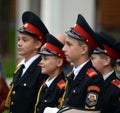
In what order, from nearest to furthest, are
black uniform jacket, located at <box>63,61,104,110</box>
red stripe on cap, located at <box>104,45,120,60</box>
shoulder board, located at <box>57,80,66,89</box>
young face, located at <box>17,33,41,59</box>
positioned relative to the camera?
1. black uniform jacket, located at <box>63,61,104,110</box>
2. shoulder board, located at <box>57,80,66,89</box>
3. red stripe on cap, located at <box>104,45,120,60</box>
4. young face, located at <box>17,33,41,59</box>

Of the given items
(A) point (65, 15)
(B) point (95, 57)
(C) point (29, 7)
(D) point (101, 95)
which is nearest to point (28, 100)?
(B) point (95, 57)

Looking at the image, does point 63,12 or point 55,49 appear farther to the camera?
point 63,12

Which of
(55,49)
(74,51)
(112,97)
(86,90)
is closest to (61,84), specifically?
(55,49)

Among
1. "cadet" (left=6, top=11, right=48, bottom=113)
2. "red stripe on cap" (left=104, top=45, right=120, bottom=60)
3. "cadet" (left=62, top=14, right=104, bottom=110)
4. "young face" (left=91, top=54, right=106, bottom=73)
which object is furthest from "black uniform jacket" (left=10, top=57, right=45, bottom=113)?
"cadet" (left=62, top=14, right=104, bottom=110)

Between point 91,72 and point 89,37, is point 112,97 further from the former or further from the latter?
point 89,37

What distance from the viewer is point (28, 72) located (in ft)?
26.3

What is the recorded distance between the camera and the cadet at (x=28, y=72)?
7.93 m

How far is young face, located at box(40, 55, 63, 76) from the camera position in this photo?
7570mm

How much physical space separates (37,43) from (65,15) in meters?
4.12

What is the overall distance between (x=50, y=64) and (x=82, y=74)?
28.2 inches

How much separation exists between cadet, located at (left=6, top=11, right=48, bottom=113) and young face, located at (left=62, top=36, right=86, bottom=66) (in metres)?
0.96

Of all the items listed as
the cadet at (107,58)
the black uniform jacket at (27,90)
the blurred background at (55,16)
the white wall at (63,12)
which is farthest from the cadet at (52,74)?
the white wall at (63,12)

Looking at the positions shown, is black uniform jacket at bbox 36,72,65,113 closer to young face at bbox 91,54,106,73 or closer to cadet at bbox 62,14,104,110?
young face at bbox 91,54,106,73

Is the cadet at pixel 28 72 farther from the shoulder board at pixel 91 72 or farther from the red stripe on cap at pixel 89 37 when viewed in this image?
the shoulder board at pixel 91 72
